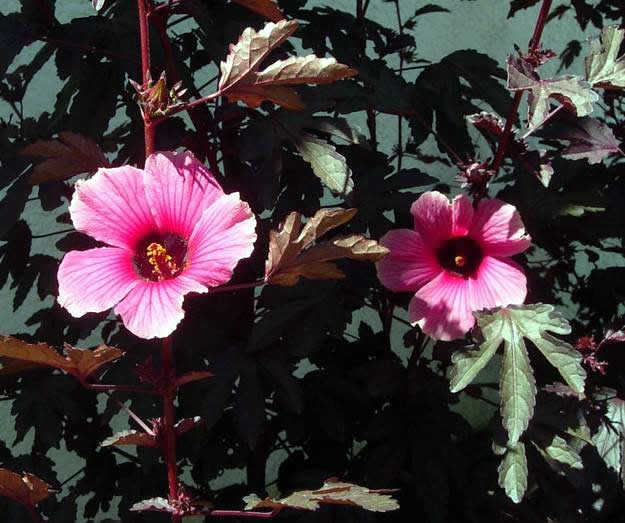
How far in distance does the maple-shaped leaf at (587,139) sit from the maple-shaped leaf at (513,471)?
1.24 feet

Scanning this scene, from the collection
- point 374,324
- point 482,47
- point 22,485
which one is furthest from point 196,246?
point 482,47

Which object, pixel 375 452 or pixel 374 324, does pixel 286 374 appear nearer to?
pixel 375 452

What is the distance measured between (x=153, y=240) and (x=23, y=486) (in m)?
0.25

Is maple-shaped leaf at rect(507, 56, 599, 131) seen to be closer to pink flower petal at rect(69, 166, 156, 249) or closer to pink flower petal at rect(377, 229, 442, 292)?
pink flower petal at rect(377, 229, 442, 292)

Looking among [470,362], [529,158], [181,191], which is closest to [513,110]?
[529,158]

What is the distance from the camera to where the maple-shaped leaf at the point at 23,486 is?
0.70 m

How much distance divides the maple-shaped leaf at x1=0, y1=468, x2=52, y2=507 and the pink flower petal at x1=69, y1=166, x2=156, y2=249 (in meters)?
0.22

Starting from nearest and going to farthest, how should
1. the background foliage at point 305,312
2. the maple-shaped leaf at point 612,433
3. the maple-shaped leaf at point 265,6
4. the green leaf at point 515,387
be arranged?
the maple-shaped leaf at point 265,6, the green leaf at point 515,387, the background foliage at point 305,312, the maple-shaped leaf at point 612,433

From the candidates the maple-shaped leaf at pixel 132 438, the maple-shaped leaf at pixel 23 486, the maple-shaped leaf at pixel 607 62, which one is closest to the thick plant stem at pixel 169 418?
the maple-shaped leaf at pixel 132 438

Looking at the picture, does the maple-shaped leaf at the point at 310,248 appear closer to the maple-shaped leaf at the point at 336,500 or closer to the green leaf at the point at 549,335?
the maple-shaped leaf at the point at 336,500

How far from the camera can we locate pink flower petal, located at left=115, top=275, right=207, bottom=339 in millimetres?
619

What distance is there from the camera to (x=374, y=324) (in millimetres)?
2174

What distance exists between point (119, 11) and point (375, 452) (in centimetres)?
71

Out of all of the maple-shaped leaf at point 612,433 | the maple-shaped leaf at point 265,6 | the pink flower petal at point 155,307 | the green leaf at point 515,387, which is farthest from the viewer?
the maple-shaped leaf at point 612,433
